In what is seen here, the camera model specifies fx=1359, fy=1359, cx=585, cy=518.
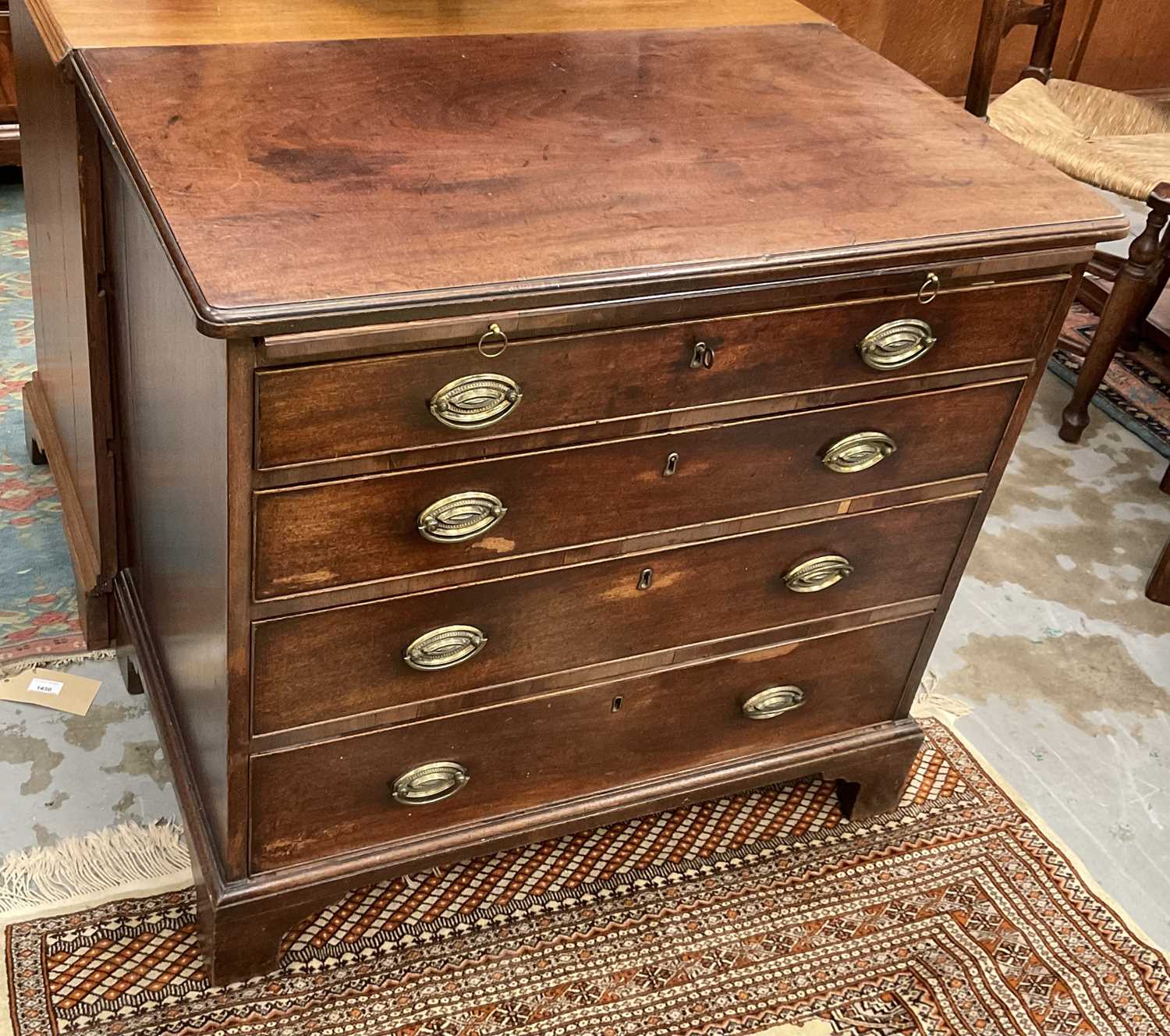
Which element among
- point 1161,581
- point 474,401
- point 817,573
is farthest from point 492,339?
point 1161,581

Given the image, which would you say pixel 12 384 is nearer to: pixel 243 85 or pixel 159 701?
pixel 159 701

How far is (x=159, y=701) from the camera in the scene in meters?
1.83

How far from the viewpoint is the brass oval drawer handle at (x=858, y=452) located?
1.62 meters

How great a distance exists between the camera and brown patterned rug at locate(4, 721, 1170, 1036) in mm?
1696

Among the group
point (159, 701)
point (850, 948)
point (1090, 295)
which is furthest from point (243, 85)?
point (1090, 295)

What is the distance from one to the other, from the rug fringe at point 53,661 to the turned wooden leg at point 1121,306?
2047 mm

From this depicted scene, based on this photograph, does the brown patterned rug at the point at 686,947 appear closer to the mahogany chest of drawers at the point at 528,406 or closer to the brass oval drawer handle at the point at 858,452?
the mahogany chest of drawers at the point at 528,406

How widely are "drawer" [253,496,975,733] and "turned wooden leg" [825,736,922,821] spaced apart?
0.29m

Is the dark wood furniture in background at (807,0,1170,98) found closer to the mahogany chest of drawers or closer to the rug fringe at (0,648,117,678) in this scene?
the mahogany chest of drawers

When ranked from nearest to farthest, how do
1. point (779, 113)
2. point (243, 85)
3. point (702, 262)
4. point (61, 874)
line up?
point (702, 262) → point (243, 85) → point (779, 113) → point (61, 874)

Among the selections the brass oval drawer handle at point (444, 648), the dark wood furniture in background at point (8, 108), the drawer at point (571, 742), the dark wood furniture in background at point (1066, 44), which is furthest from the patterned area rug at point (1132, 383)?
the dark wood furniture in background at point (8, 108)

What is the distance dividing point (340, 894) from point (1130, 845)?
1200 millimetres

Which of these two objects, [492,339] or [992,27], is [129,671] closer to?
[492,339]

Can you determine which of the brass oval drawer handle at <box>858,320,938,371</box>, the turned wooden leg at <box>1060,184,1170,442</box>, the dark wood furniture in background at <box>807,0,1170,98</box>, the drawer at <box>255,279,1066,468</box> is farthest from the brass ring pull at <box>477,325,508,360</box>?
the dark wood furniture in background at <box>807,0,1170,98</box>
